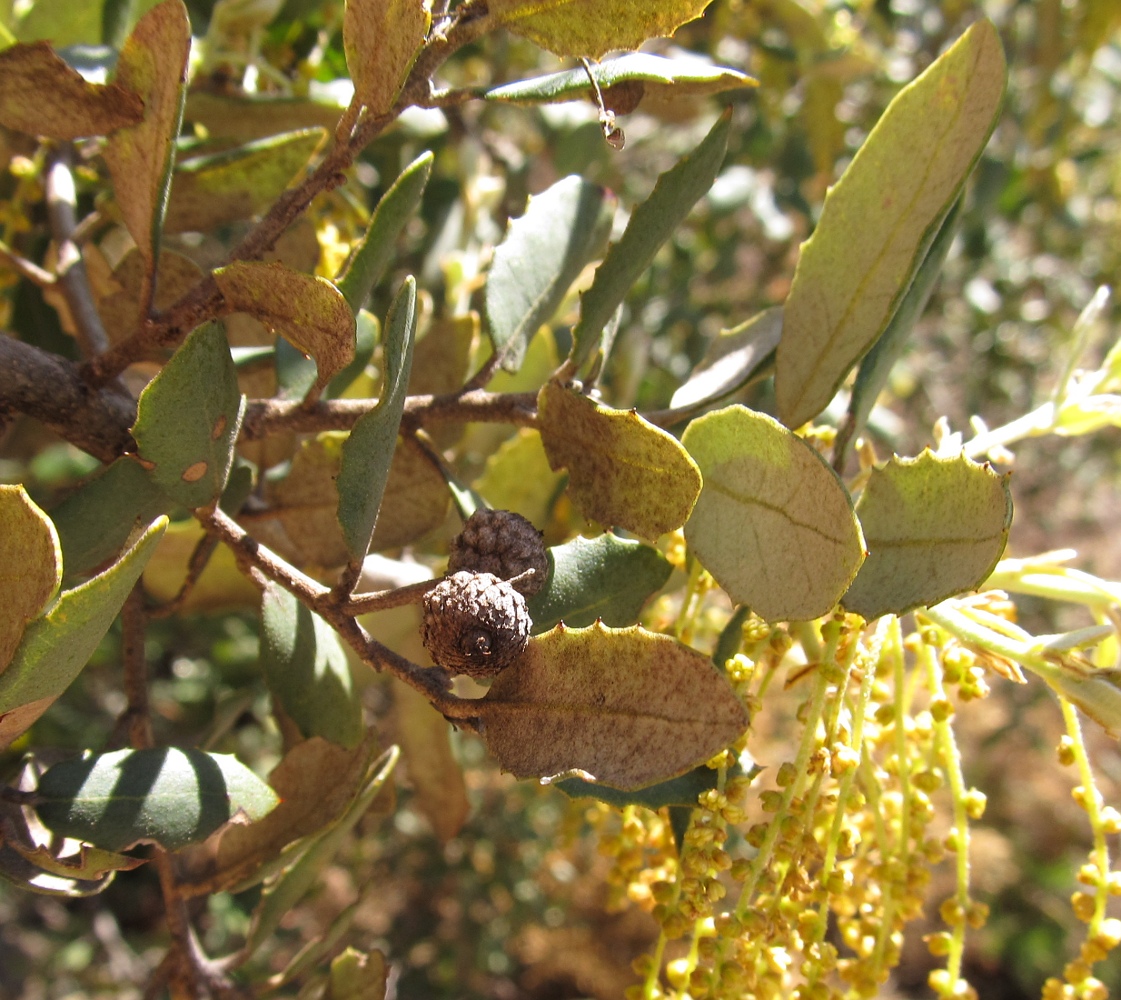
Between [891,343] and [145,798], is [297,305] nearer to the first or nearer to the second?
[145,798]

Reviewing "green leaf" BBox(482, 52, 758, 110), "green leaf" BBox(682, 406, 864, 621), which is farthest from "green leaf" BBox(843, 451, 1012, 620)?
"green leaf" BBox(482, 52, 758, 110)

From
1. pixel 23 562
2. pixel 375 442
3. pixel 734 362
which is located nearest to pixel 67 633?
pixel 23 562

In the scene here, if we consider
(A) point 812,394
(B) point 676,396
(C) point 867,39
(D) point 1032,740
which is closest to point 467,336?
(B) point 676,396

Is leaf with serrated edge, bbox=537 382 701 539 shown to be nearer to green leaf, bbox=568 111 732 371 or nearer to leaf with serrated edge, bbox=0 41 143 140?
green leaf, bbox=568 111 732 371

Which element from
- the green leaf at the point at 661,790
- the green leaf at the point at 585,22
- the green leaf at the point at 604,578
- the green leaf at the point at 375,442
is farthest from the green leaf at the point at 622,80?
the green leaf at the point at 661,790

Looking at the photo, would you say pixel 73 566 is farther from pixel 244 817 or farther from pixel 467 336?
pixel 467 336

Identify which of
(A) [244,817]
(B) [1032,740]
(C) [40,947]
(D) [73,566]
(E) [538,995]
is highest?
(D) [73,566]
